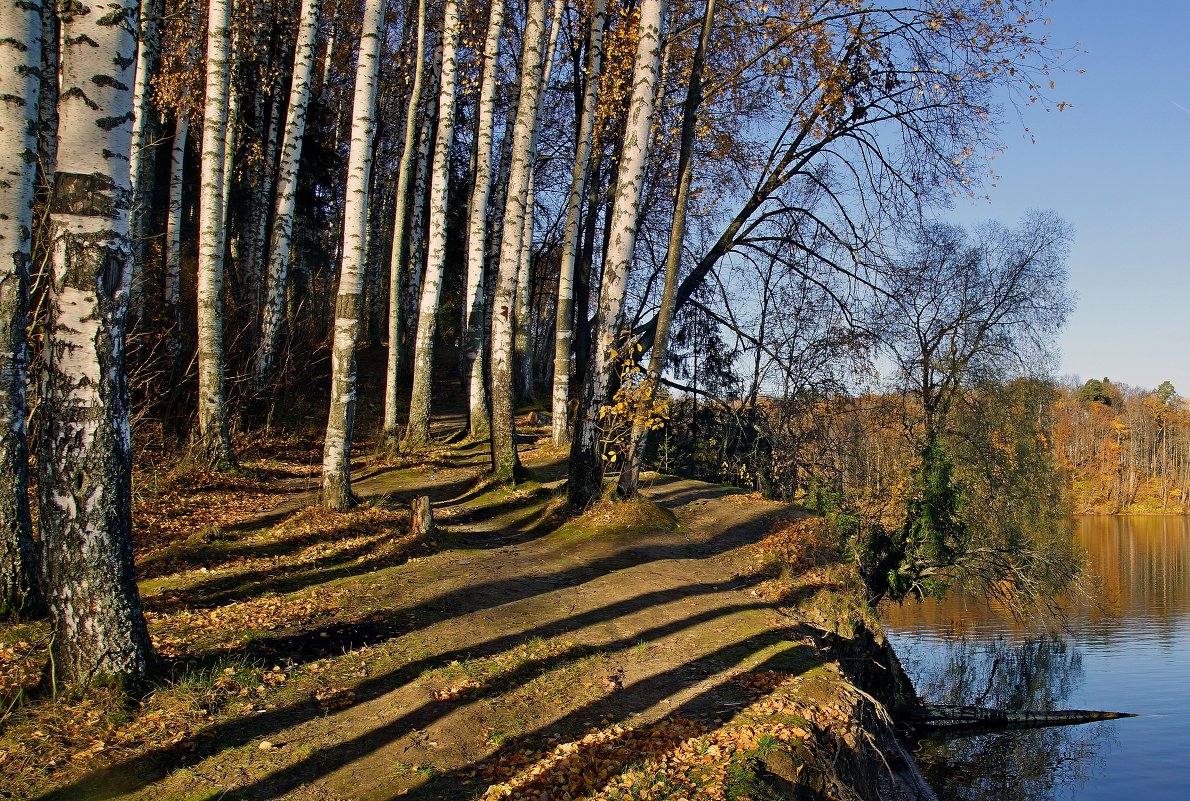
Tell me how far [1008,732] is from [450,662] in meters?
10.6

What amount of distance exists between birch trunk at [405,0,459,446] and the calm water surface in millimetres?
9643

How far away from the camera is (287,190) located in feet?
44.2

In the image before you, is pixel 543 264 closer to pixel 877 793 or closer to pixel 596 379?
pixel 596 379

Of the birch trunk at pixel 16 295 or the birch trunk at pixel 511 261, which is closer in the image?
the birch trunk at pixel 16 295

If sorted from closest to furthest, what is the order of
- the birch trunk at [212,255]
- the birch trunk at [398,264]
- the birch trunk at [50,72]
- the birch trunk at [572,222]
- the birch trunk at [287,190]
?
the birch trunk at [50,72], the birch trunk at [212,255], the birch trunk at [287,190], the birch trunk at [572,222], the birch trunk at [398,264]

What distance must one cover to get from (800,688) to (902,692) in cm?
668

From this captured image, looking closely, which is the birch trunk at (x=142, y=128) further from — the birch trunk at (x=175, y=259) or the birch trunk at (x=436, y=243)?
the birch trunk at (x=436, y=243)

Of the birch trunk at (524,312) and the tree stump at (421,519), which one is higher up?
the birch trunk at (524,312)

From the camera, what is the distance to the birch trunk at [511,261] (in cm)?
1085

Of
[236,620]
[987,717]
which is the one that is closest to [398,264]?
[236,620]

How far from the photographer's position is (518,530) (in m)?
9.86

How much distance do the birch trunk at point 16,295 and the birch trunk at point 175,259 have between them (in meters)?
7.18

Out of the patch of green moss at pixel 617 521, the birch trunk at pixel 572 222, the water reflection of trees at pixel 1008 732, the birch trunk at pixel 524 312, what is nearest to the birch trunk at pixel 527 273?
the birch trunk at pixel 524 312

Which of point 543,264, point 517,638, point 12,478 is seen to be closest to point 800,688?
point 517,638
